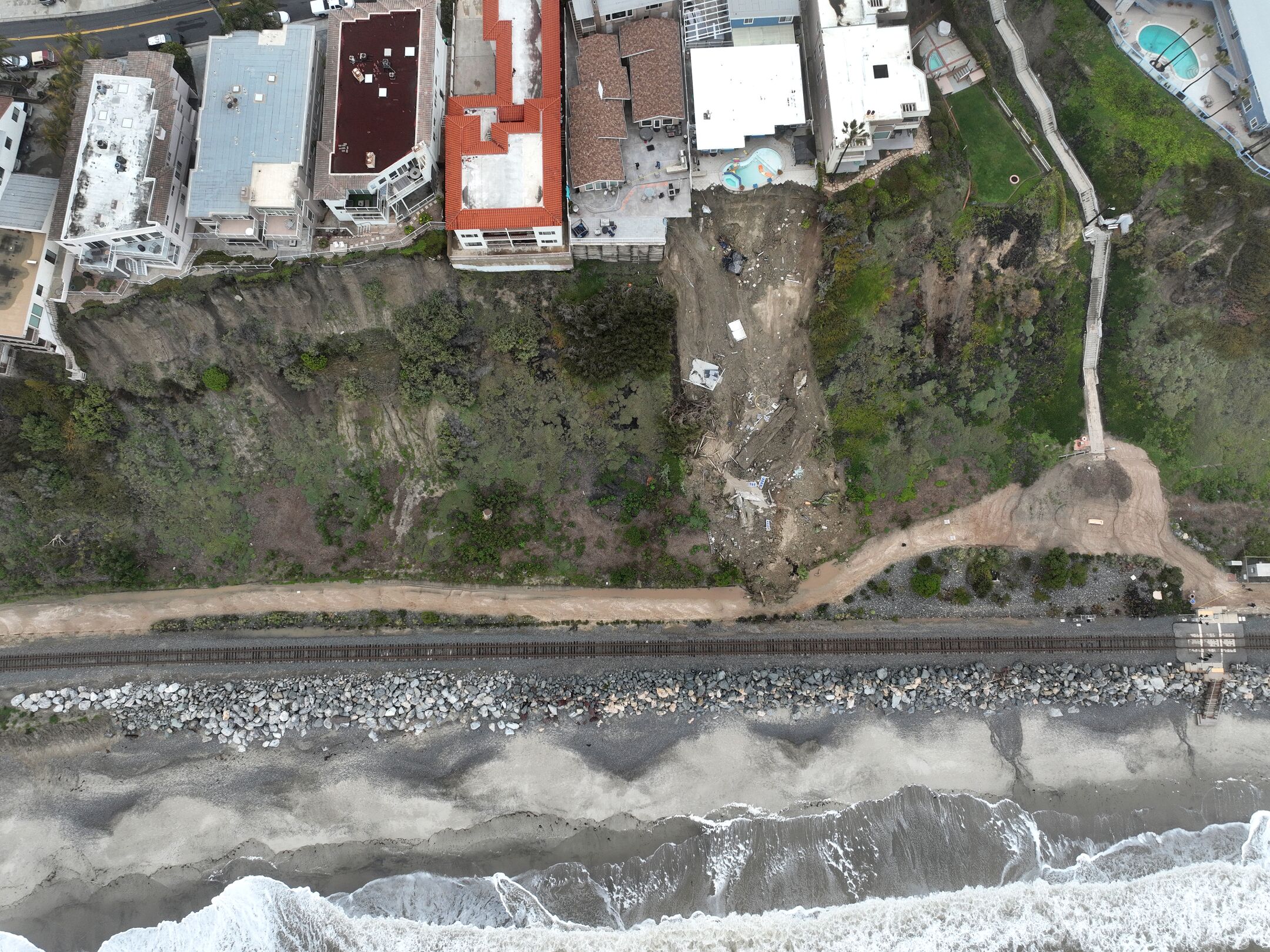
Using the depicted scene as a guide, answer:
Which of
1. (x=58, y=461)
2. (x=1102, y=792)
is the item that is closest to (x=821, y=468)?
(x=1102, y=792)

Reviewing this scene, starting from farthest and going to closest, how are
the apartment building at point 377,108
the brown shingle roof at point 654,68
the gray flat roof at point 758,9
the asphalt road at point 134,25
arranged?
the asphalt road at point 134,25 < the gray flat roof at point 758,9 < the brown shingle roof at point 654,68 < the apartment building at point 377,108

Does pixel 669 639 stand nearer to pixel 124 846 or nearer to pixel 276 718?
pixel 276 718

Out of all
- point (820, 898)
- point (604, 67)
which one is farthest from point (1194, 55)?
point (820, 898)

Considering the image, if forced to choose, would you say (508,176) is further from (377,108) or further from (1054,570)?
(1054,570)

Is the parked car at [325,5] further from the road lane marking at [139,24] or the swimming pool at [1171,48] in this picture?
the swimming pool at [1171,48]

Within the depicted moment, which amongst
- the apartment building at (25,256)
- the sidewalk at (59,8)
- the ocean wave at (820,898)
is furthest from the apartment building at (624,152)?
the ocean wave at (820,898)
